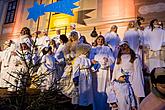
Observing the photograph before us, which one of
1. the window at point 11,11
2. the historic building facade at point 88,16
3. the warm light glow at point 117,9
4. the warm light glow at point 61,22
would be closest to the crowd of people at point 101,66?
the historic building facade at point 88,16

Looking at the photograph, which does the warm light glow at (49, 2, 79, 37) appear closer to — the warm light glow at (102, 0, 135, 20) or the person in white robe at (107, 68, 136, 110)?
the warm light glow at (102, 0, 135, 20)

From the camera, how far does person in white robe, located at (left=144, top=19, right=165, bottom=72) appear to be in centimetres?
704

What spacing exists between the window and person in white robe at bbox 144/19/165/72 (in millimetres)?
8166

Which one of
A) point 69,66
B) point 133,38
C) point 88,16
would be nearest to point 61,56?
point 69,66

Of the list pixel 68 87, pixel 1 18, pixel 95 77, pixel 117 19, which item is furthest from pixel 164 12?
pixel 1 18

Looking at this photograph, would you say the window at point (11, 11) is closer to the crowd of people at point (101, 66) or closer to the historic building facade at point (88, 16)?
the historic building facade at point (88, 16)

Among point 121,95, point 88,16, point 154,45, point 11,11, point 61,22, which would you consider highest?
point 11,11

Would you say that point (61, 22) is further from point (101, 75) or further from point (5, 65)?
point (101, 75)

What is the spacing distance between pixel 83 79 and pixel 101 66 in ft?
2.44

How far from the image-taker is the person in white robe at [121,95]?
525cm

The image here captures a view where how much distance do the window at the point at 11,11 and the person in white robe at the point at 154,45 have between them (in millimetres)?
8166

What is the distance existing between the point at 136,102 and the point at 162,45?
8.54ft

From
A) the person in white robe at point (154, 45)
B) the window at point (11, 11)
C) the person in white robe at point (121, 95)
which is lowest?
the person in white robe at point (121, 95)

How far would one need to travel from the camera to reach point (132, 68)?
226 inches
